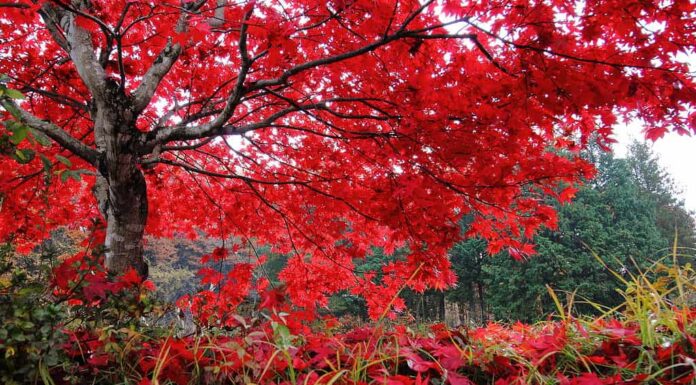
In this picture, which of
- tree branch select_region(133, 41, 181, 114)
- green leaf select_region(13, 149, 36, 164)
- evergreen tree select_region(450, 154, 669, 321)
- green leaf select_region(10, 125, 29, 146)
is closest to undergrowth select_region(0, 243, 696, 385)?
green leaf select_region(13, 149, 36, 164)

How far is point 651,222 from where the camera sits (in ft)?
70.0

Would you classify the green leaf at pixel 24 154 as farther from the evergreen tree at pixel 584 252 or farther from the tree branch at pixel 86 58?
the evergreen tree at pixel 584 252

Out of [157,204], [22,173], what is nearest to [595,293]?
[157,204]

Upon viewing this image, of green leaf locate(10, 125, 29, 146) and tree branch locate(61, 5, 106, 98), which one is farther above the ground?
tree branch locate(61, 5, 106, 98)

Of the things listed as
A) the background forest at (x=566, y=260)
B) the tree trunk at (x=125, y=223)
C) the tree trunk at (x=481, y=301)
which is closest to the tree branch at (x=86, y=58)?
the tree trunk at (x=125, y=223)

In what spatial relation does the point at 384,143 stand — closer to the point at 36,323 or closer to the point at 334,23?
the point at 334,23

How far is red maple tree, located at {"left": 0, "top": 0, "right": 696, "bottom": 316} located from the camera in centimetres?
272

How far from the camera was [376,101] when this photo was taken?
148 inches

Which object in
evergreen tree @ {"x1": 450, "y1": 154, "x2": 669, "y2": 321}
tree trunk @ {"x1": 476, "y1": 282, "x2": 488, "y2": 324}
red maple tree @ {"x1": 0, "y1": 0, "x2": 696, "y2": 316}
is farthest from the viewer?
tree trunk @ {"x1": 476, "y1": 282, "x2": 488, "y2": 324}

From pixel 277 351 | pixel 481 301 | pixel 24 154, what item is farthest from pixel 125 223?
pixel 481 301

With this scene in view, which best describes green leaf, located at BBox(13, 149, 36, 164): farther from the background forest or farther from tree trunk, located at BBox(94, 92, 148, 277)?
the background forest

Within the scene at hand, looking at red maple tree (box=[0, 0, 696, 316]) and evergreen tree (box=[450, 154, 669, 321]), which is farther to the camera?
evergreen tree (box=[450, 154, 669, 321])

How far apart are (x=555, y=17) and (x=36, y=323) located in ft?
11.2

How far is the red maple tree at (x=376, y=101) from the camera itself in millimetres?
2719
